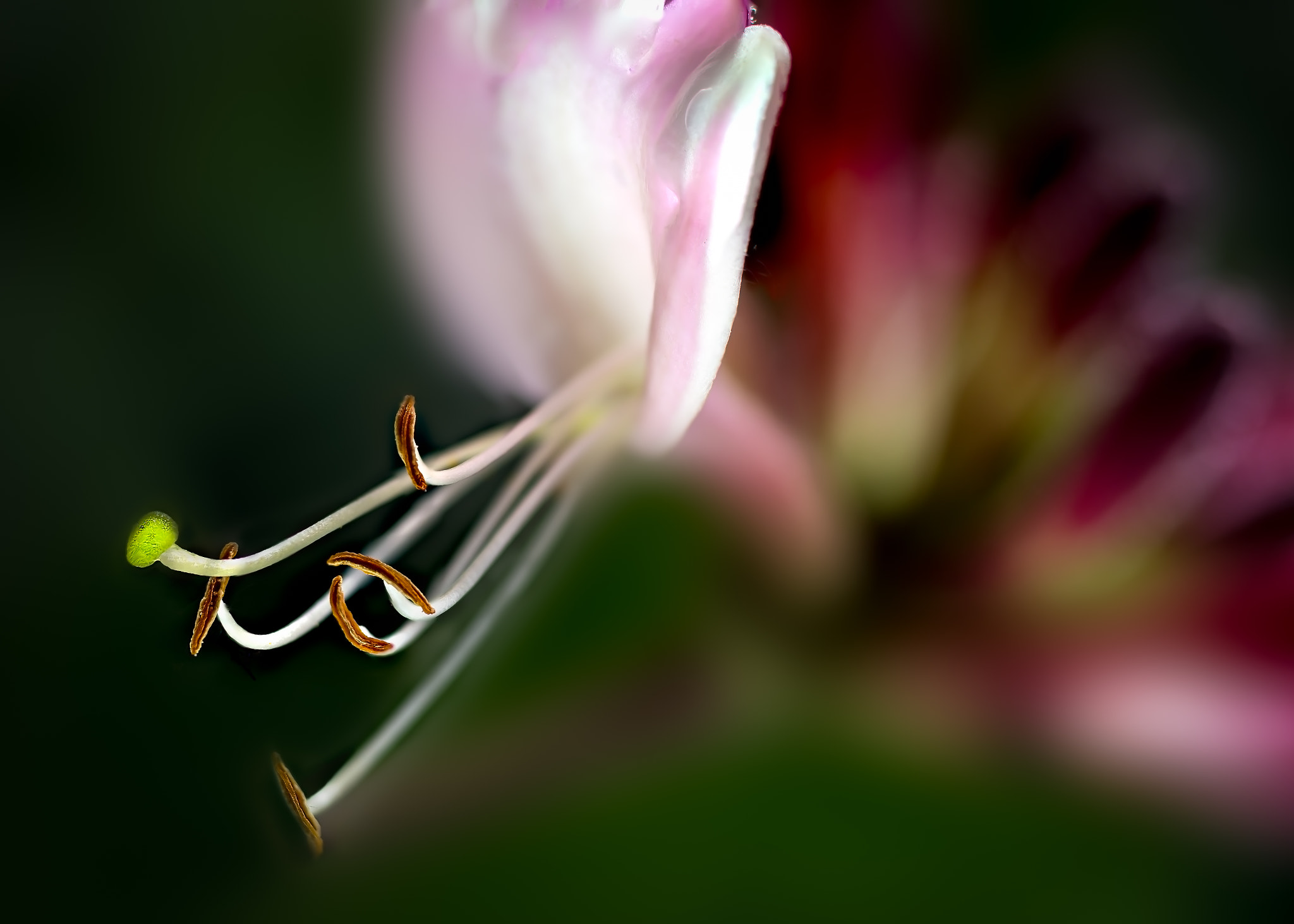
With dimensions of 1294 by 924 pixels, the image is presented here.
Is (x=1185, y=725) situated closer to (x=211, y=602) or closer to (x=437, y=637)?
(x=437, y=637)

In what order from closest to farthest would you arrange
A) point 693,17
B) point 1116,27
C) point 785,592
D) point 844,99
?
point 693,17
point 844,99
point 785,592
point 1116,27

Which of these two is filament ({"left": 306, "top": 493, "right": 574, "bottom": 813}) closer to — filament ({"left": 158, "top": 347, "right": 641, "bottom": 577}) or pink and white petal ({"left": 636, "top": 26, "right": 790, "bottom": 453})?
filament ({"left": 158, "top": 347, "right": 641, "bottom": 577})

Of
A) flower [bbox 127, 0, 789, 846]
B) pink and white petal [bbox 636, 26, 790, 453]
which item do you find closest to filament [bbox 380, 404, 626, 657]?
flower [bbox 127, 0, 789, 846]

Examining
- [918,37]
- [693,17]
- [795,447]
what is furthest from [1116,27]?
[693,17]

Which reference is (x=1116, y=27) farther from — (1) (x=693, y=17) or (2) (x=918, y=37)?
(1) (x=693, y=17)

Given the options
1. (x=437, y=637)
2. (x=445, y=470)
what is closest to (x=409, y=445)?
(x=445, y=470)

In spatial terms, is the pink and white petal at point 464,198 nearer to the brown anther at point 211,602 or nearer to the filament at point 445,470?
the filament at point 445,470

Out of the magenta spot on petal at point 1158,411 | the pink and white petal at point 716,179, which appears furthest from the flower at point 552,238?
the magenta spot on petal at point 1158,411

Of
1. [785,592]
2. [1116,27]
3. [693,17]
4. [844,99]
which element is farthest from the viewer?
[1116,27]
